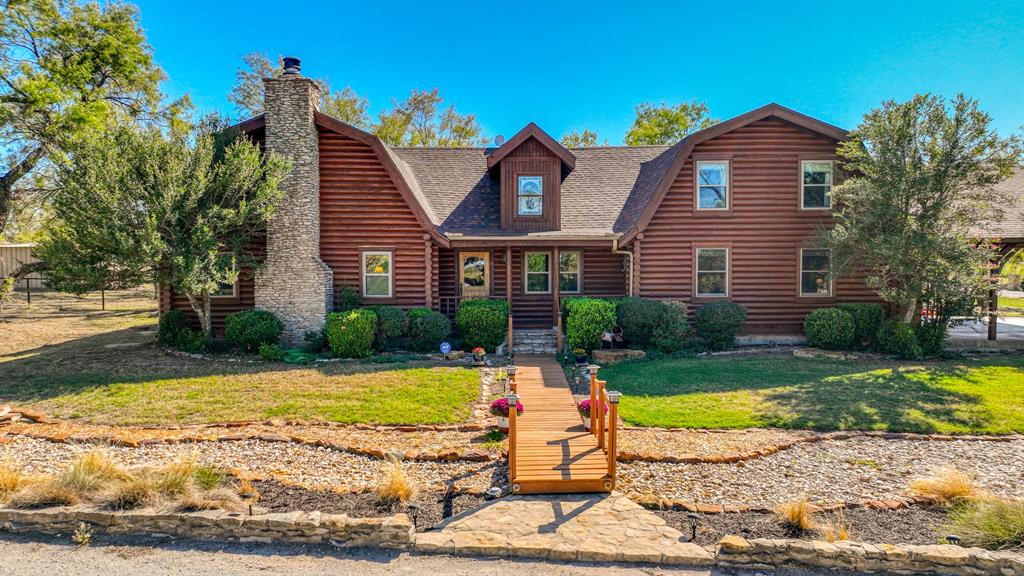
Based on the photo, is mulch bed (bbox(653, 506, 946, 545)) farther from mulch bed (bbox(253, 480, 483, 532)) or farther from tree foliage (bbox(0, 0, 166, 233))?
tree foliage (bbox(0, 0, 166, 233))

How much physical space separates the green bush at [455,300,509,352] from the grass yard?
5.85 ft

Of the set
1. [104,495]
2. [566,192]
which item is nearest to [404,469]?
[104,495]

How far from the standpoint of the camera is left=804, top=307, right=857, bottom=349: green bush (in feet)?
40.4

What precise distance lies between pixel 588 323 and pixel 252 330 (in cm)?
904

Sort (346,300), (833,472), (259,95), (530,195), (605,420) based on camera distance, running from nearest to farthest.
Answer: (833,472) < (605,420) < (346,300) < (530,195) < (259,95)

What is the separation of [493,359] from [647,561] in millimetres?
8171

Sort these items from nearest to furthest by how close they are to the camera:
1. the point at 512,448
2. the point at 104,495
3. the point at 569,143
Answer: the point at 104,495, the point at 512,448, the point at 569,143

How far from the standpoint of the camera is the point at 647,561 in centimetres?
424

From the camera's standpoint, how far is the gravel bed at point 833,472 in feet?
17.9

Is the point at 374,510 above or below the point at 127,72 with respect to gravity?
below

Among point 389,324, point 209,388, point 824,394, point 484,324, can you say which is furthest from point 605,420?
point 209,388

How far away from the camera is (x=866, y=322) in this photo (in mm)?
12578

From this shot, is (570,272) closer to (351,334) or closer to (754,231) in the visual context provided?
(754,231)

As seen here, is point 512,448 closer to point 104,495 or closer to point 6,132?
point 104,495
